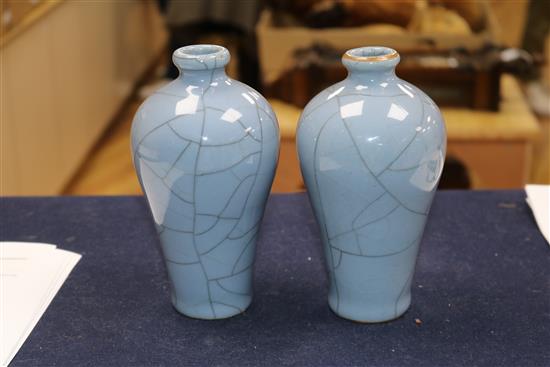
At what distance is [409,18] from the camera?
6.66 feet

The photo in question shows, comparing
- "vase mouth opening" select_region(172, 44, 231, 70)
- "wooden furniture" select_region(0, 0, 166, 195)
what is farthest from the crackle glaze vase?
"wooden furniture" select_region(0, 0, 166, 195)

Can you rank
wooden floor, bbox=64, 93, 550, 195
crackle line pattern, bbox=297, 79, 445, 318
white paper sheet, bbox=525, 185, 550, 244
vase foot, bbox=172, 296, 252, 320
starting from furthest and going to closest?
wooden floor, bbox=64, 93, 550, 195
white paper sheet, bbox=525, 185, 550, 244
vase foot, bbox=172, 296, 252, 320
crackle line pattern, bbox=297, 79, 445, 318

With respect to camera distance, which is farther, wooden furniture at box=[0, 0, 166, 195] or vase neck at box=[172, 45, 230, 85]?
wooden furniture at box=[0, 0, 166, 195]

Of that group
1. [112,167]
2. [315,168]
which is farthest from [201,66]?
[112,167]

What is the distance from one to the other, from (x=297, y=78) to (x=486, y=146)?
471mm

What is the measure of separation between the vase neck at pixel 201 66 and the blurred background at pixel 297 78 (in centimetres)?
102

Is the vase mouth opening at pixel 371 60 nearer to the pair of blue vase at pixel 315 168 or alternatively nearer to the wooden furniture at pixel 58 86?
the pair of blue vase at pixel 315 168

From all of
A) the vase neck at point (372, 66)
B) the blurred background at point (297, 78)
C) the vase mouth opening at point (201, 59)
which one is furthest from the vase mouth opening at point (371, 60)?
the blurred background at point (297, 78)

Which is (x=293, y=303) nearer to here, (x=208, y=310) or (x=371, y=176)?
(x=208, y=310)

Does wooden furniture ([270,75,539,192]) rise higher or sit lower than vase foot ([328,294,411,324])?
lower

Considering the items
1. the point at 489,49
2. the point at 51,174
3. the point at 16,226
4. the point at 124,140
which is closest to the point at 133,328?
the point at 16,226

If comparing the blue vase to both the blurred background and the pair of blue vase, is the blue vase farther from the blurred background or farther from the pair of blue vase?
the blurred background

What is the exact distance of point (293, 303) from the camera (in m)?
0.86

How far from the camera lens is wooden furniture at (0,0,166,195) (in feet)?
6.32
